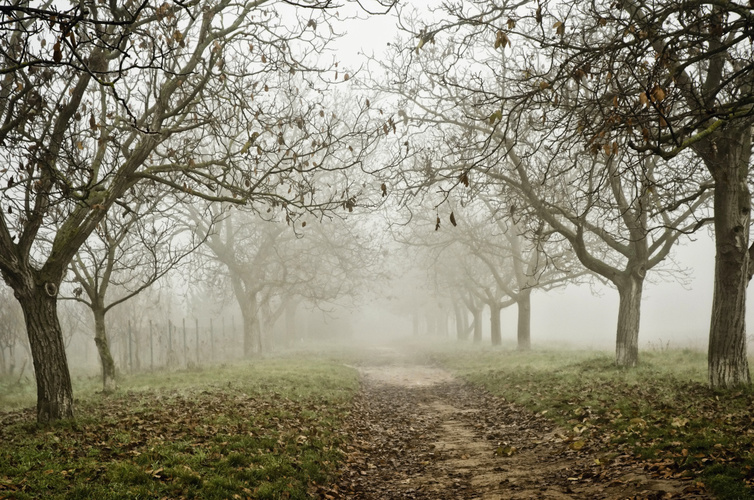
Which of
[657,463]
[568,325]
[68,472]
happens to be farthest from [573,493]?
[568,325]

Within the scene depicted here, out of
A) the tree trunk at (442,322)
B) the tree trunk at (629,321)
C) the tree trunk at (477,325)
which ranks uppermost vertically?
the tree trunk at (629,321)

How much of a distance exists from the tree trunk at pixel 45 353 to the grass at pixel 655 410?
928 cm

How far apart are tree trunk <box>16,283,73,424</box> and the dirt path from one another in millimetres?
5437

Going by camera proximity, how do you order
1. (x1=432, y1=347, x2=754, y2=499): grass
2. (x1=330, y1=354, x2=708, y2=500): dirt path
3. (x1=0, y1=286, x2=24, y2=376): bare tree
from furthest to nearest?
(x1=0, y1=286, x2=24, y2=376): bare tree, (x1=330, y1=354, x2=708, y2=500): dirt path, (x1=432, y1=347, x2=754, y2=499): grass

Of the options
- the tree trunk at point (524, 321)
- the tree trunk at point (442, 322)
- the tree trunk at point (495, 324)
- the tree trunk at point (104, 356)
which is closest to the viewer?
the tree trunk at point (104, 356)

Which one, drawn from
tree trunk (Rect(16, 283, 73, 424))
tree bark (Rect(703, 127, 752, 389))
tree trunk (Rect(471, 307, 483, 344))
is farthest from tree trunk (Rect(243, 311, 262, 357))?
tree bark (Rect(703, 127, 752, 389))

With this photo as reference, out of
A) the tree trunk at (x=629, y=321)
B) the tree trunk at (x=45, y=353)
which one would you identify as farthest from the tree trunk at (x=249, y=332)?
the tree trunk at (x=629, y=321)

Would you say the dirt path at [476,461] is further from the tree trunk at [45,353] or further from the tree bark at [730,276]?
the tree trunk at [45,353]

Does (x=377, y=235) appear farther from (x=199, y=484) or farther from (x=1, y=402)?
(x=199, y=484)

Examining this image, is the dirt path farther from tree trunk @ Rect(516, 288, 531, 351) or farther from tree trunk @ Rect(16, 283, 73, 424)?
tree trunk @ Rect(516, 288, 531, 351)

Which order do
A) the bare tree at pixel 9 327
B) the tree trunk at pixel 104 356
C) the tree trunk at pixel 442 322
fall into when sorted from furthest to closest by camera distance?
the tree trunk at pixel 442 322 < the bare tree at pixel 9 327 < the tree trunk at pixel 104 356

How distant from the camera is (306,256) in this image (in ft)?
104

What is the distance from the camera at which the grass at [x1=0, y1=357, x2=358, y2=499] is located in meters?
6.12

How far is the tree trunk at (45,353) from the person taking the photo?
933 centimetres
